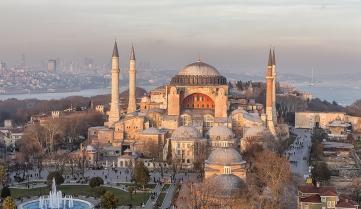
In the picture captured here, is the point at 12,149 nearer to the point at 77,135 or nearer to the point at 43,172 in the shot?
the point at 77,135

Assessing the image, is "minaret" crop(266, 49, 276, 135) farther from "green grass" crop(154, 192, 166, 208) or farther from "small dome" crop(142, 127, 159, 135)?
"green grass" crop(154, 192, 166, 208)

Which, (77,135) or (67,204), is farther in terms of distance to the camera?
(77,135)

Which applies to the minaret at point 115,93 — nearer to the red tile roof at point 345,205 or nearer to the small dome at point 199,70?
the small dome at point 199,70

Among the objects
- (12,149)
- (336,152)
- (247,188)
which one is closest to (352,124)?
(336,152)

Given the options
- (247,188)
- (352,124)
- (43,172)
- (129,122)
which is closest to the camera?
(247,188)

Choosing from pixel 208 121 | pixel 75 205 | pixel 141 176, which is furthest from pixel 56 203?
pixel 208 121

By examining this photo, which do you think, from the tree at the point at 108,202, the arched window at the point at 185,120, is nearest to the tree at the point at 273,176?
the tree at the point at 108,202

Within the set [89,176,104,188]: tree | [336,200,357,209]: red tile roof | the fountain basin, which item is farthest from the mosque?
[336,200,357,209]: red tile roof

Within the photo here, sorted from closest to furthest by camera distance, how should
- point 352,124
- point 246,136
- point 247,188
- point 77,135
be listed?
point 247,188 < point 246,136 < point 77,135 < point 352,124
